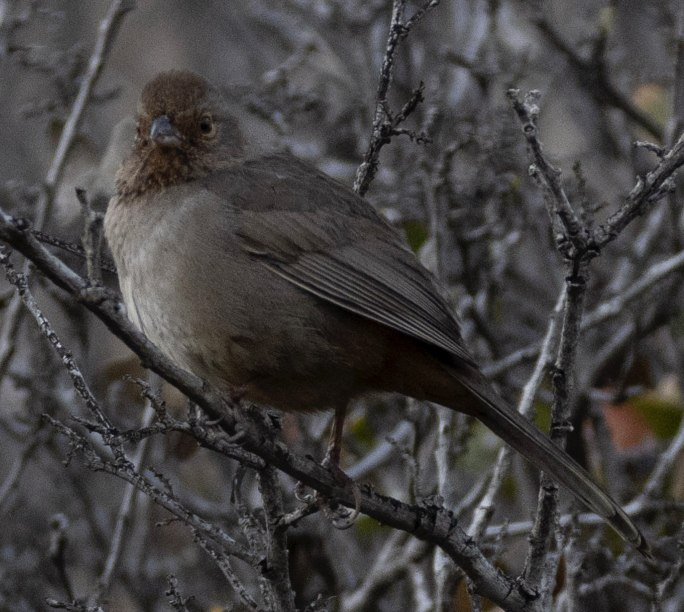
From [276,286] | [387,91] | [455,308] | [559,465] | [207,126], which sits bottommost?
[559,465]

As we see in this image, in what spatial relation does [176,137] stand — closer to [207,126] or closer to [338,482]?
[207,126]

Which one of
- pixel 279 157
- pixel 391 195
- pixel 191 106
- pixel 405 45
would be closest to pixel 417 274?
pixel 279 157

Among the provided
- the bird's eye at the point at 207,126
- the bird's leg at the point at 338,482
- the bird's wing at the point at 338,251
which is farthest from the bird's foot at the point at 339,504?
the bird's eye at the point at 207,126

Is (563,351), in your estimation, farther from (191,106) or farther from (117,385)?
(117,385)

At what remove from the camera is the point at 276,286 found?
3.84 metres

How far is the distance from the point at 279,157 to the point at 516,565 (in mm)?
2675

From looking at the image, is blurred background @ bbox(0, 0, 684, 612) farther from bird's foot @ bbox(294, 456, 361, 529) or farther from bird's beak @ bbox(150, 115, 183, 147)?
bird's beak @ bbox(150, 115, 183, 147)

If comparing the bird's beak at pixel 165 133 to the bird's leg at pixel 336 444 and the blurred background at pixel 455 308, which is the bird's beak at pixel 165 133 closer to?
the blurred background at pixel 455 308

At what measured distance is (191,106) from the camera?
13.9 feet

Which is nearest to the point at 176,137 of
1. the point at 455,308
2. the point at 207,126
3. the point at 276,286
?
the point at 207,126

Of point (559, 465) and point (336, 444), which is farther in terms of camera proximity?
point (336, 444)

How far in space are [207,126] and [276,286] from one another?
90 cm

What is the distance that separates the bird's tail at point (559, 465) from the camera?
3484 mm

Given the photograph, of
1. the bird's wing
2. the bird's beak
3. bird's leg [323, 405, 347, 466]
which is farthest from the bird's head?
bird's leg [323, 405, 347, 466]
